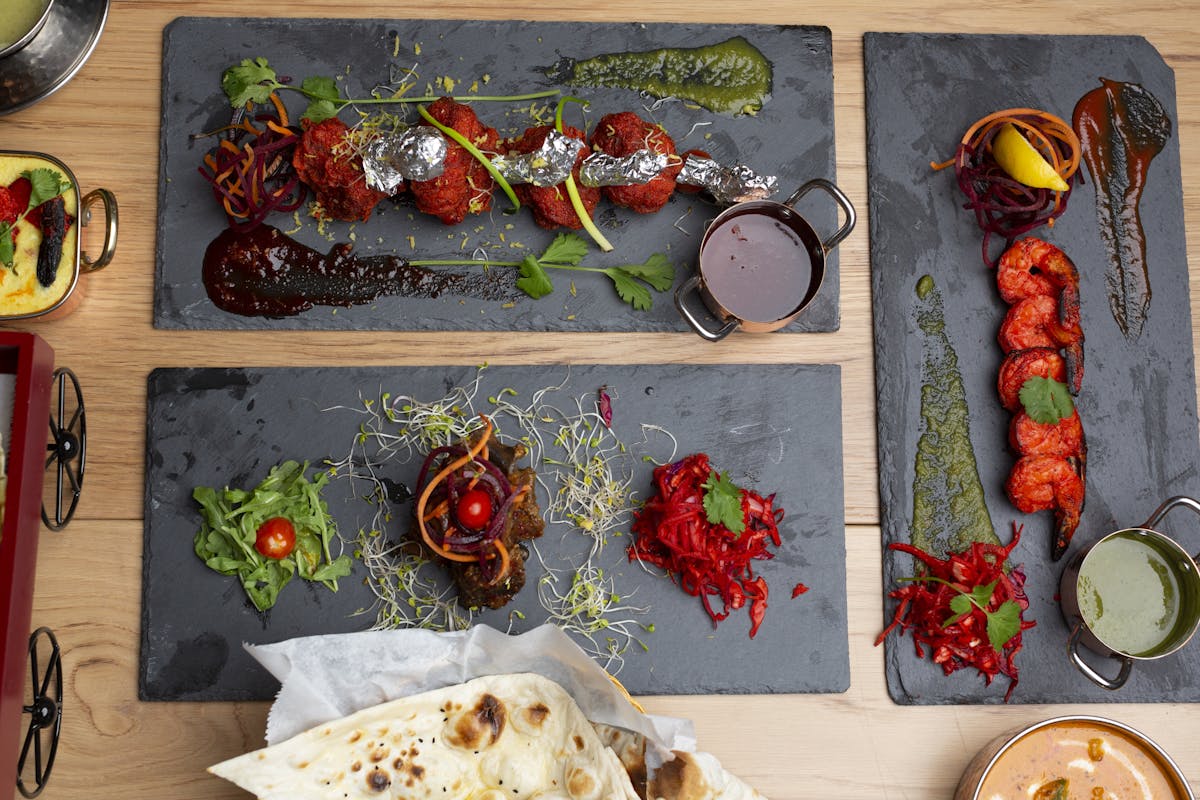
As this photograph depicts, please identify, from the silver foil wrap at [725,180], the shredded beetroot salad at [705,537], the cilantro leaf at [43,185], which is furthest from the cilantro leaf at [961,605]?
the cilantro leaf at [43,185]

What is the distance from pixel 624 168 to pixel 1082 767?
99.5 inches

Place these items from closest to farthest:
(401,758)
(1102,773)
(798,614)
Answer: (401,758)
(1102,773)
(798,614)

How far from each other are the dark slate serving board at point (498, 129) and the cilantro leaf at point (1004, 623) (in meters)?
1.15

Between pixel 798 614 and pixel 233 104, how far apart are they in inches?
108

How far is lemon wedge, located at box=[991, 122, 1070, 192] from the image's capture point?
10.7ft

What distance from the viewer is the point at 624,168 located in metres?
3.17

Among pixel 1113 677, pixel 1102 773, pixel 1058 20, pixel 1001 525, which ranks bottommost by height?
pixel 1102 773

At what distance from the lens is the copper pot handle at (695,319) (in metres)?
3.21

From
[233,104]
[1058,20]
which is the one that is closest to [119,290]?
[233,104]

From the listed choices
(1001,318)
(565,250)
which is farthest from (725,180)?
(1001,318)

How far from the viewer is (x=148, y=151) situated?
3357mm

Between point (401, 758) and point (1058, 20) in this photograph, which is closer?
point (401, 758)

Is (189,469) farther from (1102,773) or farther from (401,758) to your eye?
(1102,773)

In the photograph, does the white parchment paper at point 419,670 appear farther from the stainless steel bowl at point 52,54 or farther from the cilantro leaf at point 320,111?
the stainless steel bowl at point 52,54
